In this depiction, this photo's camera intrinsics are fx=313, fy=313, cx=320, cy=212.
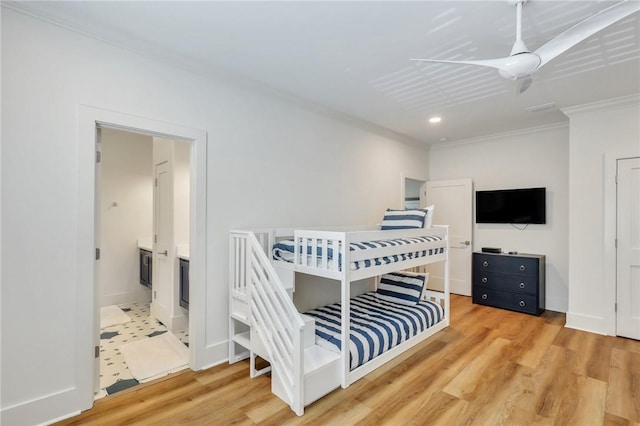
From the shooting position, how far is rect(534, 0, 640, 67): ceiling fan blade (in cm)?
144

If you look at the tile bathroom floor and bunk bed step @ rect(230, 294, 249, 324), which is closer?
the tile bathroom floor

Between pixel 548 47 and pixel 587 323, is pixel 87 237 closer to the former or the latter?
pixel 548 47

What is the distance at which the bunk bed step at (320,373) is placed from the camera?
2141 mm

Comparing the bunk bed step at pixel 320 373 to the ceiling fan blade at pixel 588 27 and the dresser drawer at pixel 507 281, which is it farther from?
the dresser drawer at pixel 507 281

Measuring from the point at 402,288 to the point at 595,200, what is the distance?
7.77 feet

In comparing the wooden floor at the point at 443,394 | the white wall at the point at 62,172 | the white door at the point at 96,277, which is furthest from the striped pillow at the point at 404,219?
the white door at the point at 96,277

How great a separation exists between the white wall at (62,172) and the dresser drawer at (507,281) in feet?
10.8

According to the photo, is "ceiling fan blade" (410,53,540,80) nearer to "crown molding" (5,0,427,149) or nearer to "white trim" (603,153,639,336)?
"crown molding" (5,0,427,149)

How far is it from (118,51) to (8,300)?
5.75ft

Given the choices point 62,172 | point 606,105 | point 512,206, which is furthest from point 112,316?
point 606,105

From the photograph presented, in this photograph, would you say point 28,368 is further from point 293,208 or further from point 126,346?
point 293,208

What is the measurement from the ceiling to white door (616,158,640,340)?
2.83 feet

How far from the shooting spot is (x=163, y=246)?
3.70 meters

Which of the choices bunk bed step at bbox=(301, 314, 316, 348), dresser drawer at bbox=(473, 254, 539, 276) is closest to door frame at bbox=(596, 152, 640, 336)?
dresser drawer at bbox=(473, 254, 539, 276)
